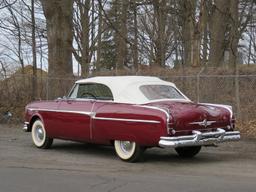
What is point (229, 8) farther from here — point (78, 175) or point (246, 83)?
point (78, 175)

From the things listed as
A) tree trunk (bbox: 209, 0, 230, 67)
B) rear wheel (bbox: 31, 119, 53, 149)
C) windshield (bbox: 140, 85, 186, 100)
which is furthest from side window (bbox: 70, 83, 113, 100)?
tree trunk (bbox: 209, 0, 230, 67)

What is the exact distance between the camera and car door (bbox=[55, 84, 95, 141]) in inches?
489

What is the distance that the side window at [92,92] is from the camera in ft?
41.1

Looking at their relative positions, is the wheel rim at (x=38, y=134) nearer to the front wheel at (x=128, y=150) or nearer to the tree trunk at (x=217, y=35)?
the front wheel at (x=128, y=150)

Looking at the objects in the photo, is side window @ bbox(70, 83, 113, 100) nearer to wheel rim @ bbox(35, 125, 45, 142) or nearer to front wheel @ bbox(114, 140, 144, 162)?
front wheel @ bbox(114, 140, 144, 162)

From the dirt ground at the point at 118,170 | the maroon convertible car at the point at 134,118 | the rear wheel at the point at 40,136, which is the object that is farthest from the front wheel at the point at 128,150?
the rear wheel at the point at 40,136

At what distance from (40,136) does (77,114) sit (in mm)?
1817

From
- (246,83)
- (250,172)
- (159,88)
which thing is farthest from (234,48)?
(250,172)

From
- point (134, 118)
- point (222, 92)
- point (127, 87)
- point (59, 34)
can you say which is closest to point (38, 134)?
point (127, 87)

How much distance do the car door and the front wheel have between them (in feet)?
2.82

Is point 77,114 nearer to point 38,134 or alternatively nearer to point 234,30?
point 38,134

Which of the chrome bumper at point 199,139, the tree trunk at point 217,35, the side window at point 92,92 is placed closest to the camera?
the chrome bumper at point 199,139

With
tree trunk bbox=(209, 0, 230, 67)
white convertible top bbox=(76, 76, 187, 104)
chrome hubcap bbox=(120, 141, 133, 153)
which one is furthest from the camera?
tree trunk bbox=(209, 0, 230, 67)

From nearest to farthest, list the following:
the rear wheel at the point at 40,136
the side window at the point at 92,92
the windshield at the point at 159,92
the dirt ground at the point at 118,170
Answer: the dirt ground at the point at 118,170, the windshield at the point at 159,92, the side window at the point at 92,92, the rear wheel at the point at 40,136
